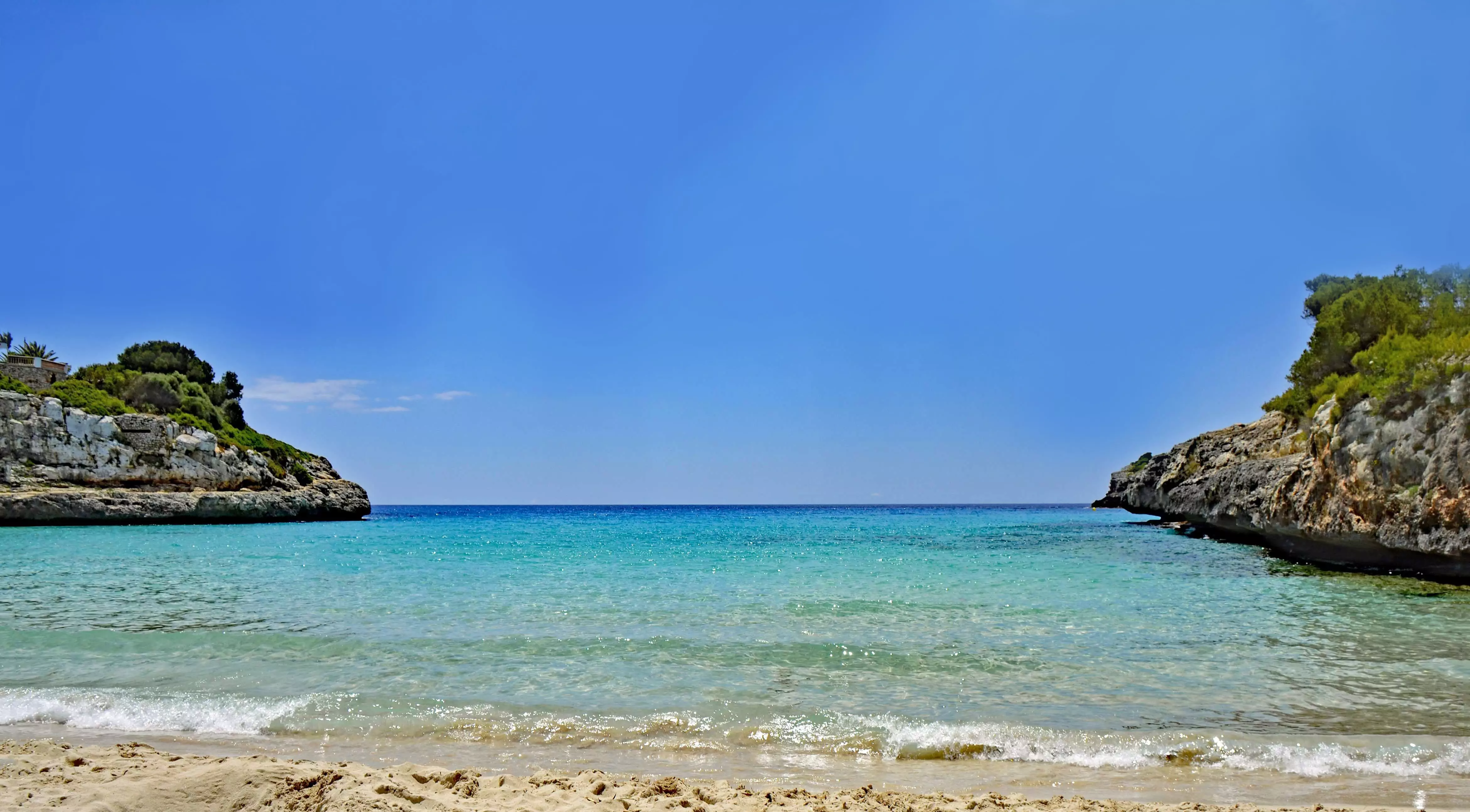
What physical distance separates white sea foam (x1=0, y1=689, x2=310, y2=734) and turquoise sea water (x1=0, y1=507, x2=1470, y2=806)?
3 cm

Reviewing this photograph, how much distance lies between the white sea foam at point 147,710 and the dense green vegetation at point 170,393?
54.0m

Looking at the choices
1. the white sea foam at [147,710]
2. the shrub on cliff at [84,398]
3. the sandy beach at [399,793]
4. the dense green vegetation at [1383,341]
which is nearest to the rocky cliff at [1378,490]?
the dense green vegetation at [1383,341]

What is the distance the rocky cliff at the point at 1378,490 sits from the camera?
647 inches

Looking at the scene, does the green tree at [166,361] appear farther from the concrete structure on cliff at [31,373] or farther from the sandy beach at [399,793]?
the sandy beach at [399,793]

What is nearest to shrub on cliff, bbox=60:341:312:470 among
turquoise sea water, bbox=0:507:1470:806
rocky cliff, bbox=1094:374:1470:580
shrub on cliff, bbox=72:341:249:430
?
shrub on cliff, bbox=72:341:249:430

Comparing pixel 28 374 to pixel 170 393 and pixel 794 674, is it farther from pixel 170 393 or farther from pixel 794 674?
pixel 794 674

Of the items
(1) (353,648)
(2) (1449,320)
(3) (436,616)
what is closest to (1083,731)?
(1) (353,648)

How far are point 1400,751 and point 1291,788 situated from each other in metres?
1.44

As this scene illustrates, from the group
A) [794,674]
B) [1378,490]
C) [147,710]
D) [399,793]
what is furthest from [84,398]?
[1378,490]

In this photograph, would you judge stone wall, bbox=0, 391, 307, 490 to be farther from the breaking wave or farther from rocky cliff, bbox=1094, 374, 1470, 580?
rocky cliff, bbox=1094, 374, 1470, 580

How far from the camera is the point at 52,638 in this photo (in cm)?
1069

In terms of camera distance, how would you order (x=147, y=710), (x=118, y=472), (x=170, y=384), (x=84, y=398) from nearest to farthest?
(x=147, y=710) < (x=118, y=472) < (x=84, y=398) < (x=170, y=384)

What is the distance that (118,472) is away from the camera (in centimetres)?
4850

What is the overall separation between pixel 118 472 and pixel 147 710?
53436 mm
